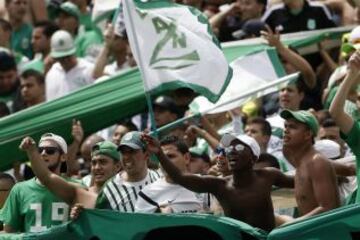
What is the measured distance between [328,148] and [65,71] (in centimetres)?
489

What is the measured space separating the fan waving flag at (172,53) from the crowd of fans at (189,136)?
0.52 metres

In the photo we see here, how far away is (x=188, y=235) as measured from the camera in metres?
13.4

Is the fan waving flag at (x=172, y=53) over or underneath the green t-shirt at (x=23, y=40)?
underneath

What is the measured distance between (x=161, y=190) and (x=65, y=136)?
310cm

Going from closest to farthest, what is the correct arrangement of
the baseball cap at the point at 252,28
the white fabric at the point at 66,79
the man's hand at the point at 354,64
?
the man's hand at the point at 354,64
the baseball cap at the point at 252,28
the white fabric at the point at 66,79

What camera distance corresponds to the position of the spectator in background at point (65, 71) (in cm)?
2020

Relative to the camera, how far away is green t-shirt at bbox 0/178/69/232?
15250mm

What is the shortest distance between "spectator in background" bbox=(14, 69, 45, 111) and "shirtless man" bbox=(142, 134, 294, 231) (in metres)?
5.61

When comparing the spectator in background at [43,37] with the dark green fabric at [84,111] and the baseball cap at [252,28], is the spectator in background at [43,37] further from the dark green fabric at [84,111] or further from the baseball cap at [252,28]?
the dark green fabric at [84,111]

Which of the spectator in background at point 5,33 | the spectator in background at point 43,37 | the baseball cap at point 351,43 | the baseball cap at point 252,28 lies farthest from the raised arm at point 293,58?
the spectator in background at point 5,33

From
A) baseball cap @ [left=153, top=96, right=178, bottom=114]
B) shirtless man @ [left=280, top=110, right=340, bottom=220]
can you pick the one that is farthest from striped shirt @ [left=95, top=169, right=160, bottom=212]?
baseball cap @ [left=153, top=96, right=178, bottom=114]

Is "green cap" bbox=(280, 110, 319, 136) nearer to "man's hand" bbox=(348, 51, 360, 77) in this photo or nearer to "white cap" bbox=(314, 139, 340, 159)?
"man's hand" bbox=(348, 51, 360, 77)

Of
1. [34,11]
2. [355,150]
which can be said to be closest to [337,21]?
[34,11]

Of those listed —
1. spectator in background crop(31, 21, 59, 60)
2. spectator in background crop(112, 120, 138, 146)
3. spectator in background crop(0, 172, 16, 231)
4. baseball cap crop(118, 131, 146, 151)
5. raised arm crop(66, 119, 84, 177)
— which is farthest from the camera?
spectator in background crop(31, 21, 59, 60)
